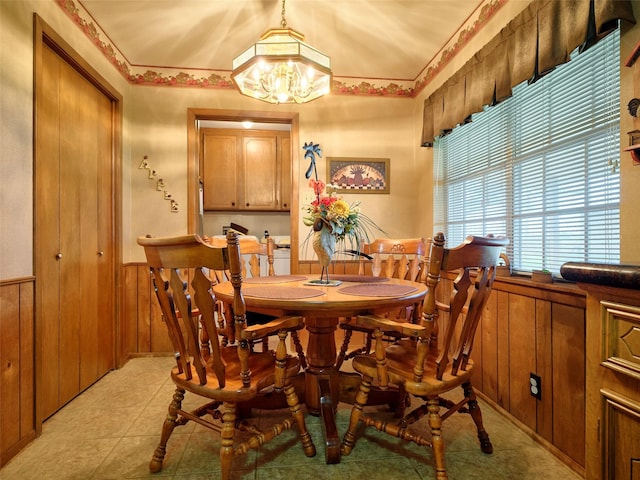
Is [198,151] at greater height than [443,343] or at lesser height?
greater

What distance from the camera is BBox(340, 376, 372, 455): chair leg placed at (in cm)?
146

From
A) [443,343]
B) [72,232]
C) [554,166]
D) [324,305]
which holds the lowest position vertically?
[443,343]

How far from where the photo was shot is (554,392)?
1568 millimetres

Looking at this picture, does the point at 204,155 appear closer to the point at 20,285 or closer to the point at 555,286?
the point at 20,285

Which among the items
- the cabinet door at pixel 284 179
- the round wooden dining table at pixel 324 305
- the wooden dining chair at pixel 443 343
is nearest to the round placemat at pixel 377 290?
the round wooden dining table at pixel 324 305

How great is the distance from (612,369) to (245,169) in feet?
14.7

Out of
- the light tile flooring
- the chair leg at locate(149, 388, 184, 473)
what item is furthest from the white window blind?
the chair leg at locate(149, 388, 184, 473)

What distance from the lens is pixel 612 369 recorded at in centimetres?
85

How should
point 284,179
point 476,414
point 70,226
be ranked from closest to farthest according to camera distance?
point 476,414
point 70,226
point 284,179

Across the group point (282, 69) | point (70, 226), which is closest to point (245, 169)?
point (70, 226)

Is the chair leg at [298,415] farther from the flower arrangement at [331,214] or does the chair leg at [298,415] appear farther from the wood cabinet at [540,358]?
the wood cabinet at [540,358]

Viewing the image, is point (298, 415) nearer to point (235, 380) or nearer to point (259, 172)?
point (235, 380)

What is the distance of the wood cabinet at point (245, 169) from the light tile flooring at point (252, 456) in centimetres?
318

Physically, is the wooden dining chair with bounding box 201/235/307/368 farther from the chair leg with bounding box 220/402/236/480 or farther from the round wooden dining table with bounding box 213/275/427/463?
the chair leg with bounding box 220/402/236/480
